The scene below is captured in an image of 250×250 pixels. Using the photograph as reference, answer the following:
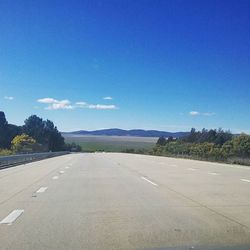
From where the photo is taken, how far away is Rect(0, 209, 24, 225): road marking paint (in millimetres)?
11726

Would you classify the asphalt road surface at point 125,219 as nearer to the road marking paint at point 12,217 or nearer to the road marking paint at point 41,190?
the road marking paint at point 12,217

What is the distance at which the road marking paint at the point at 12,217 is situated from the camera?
11726 millimetres

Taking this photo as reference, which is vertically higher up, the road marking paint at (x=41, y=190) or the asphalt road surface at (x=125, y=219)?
the road marking paint at (x=41, y=190)

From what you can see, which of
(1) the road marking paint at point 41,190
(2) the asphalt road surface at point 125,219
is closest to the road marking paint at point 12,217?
(2) the asphalt road surface at point 125,219

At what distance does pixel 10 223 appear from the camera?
1153 centimetres

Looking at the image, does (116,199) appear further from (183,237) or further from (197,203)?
(183,237)

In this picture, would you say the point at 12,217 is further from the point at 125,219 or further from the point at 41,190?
the point at 41,190

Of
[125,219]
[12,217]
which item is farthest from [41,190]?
[125,219]

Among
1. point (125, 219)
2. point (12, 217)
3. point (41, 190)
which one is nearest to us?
point (125, 219)

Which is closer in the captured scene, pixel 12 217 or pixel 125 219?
pixel 125 219

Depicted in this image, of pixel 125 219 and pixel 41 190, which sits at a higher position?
pixel 41 190

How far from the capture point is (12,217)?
12.4 m

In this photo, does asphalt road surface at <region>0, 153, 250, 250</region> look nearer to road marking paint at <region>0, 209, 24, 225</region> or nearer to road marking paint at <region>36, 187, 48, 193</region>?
road marking paint at <region>0, 209, 24, 225</region>

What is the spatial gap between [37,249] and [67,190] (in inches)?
429
